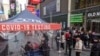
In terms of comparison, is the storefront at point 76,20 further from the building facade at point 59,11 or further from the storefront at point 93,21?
the building facade at point 59,11

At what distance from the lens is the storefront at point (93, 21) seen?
27.1m

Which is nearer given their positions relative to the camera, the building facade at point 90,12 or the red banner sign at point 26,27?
the red banner sign at point 26,27

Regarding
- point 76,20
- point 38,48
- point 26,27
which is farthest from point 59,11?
point 26,27

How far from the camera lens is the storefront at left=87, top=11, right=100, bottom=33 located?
27125 millimetres

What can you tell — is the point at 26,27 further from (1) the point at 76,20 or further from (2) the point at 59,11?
(2) the point at 59,11

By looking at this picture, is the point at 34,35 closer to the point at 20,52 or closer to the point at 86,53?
the point at 20,52

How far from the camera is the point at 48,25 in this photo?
10867 millimetres

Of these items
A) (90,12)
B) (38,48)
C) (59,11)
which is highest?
(59,11)

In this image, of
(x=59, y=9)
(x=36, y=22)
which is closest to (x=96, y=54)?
(x=36, y=22)

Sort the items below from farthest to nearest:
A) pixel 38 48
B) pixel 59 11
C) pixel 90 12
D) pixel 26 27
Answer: pixel 59 11 < pixel 90 12 < pixel 38 48 < pixel 26 27

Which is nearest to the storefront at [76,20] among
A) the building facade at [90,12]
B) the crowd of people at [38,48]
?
the building facade at [90,12]

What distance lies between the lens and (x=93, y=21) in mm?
28516

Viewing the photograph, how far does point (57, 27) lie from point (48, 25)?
1.70 ft

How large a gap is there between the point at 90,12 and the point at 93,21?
1.17 metres
